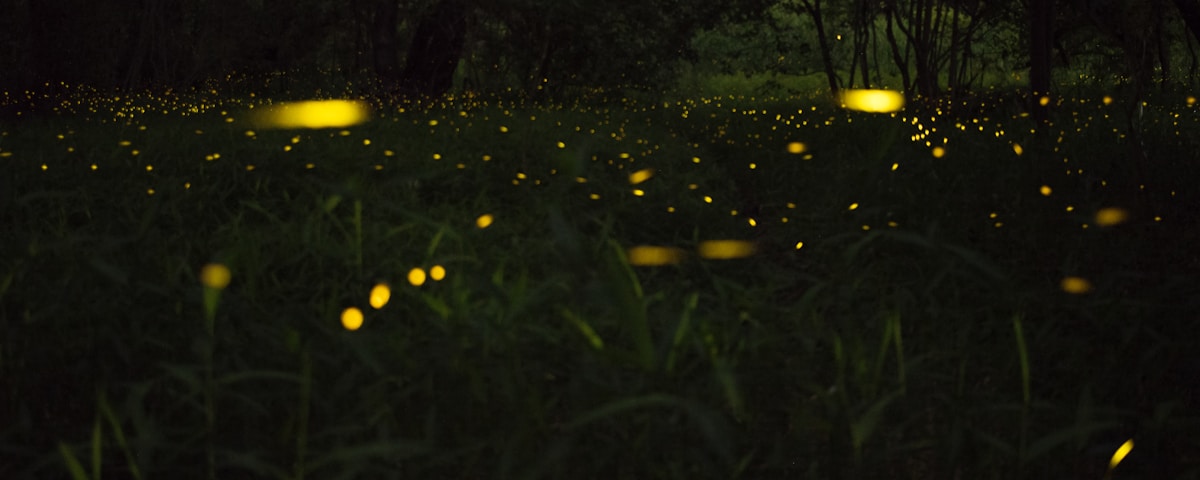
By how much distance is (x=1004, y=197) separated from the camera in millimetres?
6070

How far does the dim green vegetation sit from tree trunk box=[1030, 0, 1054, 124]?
76.1 inches

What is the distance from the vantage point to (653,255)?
512 cm

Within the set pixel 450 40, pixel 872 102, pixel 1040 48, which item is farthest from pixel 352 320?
pixel 450 40

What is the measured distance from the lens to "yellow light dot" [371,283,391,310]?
3608mm

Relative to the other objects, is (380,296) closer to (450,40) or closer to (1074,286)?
(1074,286)

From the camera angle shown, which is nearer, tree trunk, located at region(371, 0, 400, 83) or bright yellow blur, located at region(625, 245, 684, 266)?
bright yellow blur, located at region(625, 245, 684, 266)

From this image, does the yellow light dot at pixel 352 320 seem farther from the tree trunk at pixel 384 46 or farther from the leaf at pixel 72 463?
the tree trunk at pixel 384 46

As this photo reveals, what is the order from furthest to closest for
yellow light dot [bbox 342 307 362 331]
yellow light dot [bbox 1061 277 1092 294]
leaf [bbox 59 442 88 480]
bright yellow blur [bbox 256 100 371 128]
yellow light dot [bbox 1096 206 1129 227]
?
1. bright yellow blur [bbox 256 100 371 128]
2. yellow light dot [bbox 1096 206 1129 227]
3. yellow light dot [bbox 1061 277 1092 294]
4. yellow light dot [bbox 342 307 362 331]
5. leaf [bbox 59 442 88 480]

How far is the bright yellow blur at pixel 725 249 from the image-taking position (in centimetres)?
543

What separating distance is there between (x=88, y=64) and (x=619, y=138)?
30.0 ft

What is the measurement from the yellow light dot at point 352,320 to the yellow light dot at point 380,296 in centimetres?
8

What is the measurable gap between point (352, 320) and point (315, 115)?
27.9 ft

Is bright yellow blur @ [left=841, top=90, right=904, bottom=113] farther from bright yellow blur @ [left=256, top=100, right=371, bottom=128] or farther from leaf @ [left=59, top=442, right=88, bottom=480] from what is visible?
leaf @ [left=59, top=442, right=88, bottom=480]

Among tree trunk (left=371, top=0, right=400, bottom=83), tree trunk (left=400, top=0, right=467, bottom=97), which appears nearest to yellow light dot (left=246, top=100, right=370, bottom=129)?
tree trunk (left=371, top=0, right=400, bottom=83)
